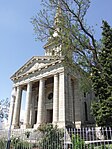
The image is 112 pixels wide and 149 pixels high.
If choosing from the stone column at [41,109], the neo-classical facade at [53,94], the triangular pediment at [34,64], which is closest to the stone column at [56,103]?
the neo-classical facade at [53,94]

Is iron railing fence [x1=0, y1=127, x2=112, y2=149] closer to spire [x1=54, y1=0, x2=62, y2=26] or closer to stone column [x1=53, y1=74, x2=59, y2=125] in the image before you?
spire [x1=54, y1=0, x2=62, y2=26]

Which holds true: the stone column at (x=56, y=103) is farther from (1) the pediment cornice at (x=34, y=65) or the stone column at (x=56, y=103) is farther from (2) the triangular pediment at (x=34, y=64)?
(2) the triangular pediment at (x=34, y=64)

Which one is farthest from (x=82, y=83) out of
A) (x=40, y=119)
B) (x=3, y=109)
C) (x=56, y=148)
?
(x=3, y=109)

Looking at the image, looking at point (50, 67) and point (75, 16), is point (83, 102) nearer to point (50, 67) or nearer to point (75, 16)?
point (50, 67)

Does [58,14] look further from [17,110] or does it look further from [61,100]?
[17,110]

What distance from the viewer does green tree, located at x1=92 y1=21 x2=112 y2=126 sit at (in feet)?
41.4

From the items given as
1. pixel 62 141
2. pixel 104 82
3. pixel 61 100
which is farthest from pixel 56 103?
pixel 62 141

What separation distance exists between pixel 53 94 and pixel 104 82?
11.4 m

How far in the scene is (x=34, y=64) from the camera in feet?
88.6

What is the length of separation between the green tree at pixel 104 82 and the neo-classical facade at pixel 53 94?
4.16 metres

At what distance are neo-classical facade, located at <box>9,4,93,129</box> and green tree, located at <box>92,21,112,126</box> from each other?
416 cm

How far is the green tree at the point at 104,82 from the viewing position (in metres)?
12.6

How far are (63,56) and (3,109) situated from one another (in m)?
35.1

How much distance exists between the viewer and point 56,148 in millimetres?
8812
